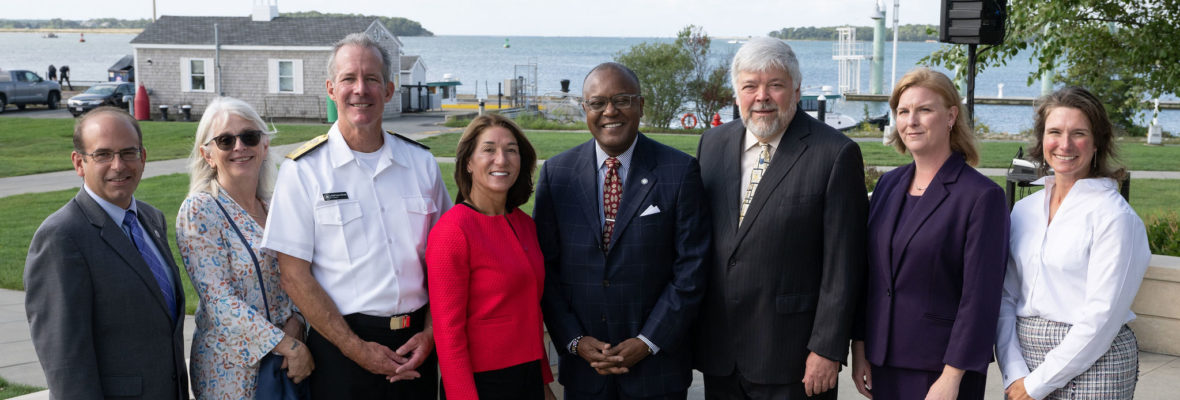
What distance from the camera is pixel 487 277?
10.9ft

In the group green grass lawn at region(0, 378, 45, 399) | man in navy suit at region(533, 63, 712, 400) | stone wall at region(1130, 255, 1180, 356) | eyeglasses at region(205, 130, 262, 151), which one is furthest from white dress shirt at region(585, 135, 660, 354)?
stone wall at region(1130, 255, 1180, 356)

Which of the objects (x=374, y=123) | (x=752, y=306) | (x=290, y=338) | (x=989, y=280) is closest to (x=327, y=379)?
(x=290, y=338)

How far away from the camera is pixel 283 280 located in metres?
3.29

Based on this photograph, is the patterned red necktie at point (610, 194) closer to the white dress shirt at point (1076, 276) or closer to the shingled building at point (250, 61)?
the white dress shirt at point (1076, 276)

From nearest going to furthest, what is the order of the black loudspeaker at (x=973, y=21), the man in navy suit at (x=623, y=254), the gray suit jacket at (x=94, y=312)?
the gray suit jacket at (x=94, y=312) → the man in navy suit at (x=623, y=254) → the black loudspeaker at (x=973, y=21)

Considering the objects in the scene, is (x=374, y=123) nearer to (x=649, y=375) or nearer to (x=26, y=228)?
(x=649, y=375)

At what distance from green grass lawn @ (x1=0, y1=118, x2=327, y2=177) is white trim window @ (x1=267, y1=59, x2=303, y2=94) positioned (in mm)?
7065

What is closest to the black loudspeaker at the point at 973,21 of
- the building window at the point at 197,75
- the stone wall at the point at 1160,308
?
the stone wall at the point at 1160,308

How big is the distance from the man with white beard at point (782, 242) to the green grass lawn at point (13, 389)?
4.22 metres

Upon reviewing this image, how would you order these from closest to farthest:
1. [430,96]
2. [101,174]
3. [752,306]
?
[101,174]
[752,306]
[430,96]

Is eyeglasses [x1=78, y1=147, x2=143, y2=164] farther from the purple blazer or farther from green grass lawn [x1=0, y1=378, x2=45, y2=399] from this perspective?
green grass lawn [x1=0, y1=378, x2=45, y2=399]

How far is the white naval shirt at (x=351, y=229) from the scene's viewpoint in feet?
10.7

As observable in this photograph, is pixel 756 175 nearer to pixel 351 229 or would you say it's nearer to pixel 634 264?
pixel 634 264

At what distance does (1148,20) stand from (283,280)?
841 cm
